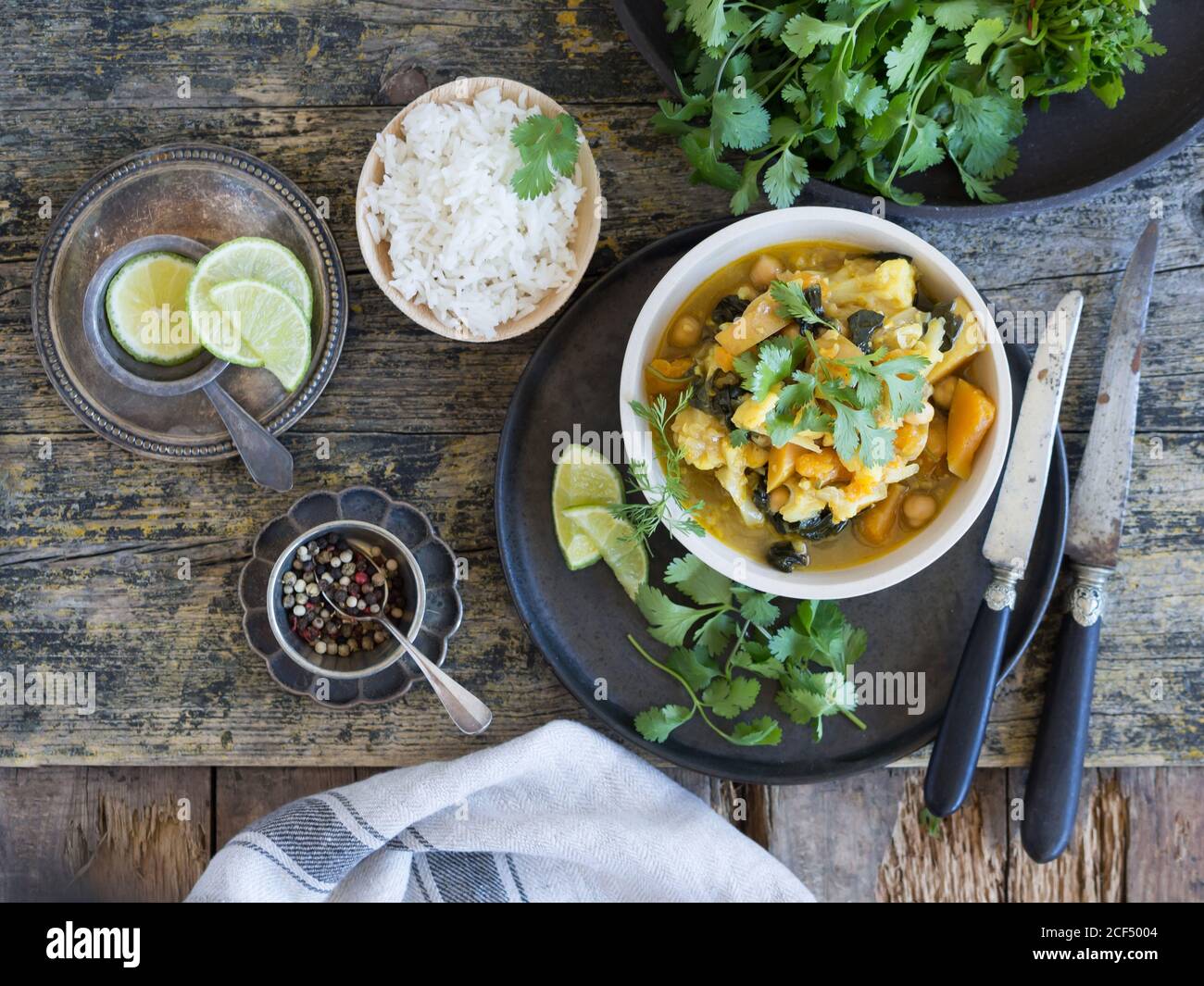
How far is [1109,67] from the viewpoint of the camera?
1.84 meters

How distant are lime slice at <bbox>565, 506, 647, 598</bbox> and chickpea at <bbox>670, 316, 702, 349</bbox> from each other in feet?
1.27

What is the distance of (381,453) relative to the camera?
2236 millimetres

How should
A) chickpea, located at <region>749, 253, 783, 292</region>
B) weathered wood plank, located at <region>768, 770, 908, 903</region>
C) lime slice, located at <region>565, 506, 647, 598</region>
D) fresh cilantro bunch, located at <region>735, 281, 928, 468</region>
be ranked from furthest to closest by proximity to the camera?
weathered wood plank, located at <region>768, 770, 908, 903</region>
lime slice, located at <region>565, 506, 647, 598</region>
chickpea, located at <region>749, 253, 783, 292</region>
fresh cilantro bunch, located at <region>735, 281, 928, 468</region>

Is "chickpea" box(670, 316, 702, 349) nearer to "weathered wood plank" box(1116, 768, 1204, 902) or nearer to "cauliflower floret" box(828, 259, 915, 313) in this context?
"cauliflower floret" box(828, 259, 915, 313)

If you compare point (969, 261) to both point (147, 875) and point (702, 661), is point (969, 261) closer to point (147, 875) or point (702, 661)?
point (702, 661)

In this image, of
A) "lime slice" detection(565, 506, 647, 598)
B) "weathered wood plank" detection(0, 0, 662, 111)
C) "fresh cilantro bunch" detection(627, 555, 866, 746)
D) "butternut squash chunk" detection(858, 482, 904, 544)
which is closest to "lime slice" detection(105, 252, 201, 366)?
"weathered wood plank" detection(0, 0, 662, 111)

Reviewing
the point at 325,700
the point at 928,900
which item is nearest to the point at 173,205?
the point at 325,700

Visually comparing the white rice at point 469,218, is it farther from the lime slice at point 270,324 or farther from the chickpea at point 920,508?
the chickpea at point 920,508

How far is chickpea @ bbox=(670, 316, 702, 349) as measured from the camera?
188 centimetres

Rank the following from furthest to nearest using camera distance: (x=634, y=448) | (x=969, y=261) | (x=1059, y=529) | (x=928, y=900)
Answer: (x=928, y=900), (x=969, y=261), (x=1059, y=529), (x=634, y=448)

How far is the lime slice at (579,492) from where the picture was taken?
2059 mm

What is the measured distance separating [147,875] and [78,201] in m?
1.55

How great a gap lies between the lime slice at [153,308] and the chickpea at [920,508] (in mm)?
1499

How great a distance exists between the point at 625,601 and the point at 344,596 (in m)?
0.60
